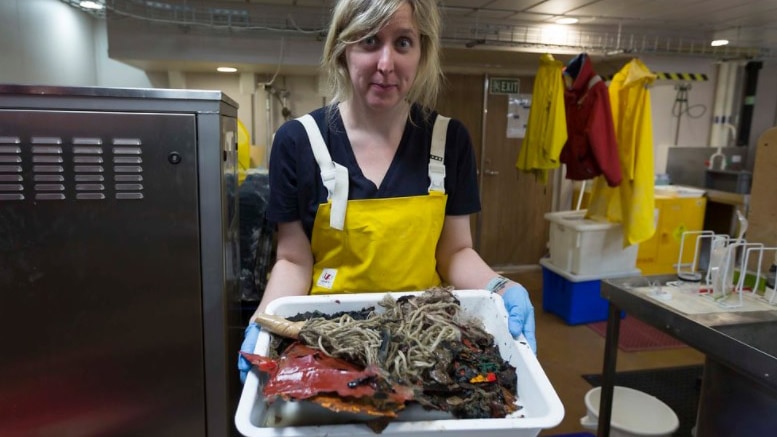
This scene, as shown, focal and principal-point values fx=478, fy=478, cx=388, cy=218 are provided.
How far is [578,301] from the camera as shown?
3598mm

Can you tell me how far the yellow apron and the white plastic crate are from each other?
261 centimetres

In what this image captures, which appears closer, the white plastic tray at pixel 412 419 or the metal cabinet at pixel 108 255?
the white plastic tray at pixel 412 419

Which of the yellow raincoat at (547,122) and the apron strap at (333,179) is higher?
the yellow raincoat at (547,122)

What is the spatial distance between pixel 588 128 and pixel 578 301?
50.5 inches

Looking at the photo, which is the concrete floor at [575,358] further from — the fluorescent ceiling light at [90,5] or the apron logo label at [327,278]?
the fluorescent ceiling light at [90,5]

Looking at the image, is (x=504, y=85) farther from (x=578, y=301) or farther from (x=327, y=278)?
(x=327, y=278)

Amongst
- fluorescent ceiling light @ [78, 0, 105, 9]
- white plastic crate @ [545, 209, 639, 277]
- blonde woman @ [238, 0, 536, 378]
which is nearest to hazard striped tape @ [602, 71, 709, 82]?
white plastic crate @ [545, 209, 639, 277]

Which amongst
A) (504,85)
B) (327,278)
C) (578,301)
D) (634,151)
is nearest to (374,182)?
(327,278)

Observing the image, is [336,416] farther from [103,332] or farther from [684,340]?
[684,340]

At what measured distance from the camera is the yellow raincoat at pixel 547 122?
3346 millimetres

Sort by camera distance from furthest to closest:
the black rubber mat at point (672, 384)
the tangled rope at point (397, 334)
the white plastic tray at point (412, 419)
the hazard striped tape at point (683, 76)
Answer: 1. the hazard striped tape at point (683, 76)
2. the black rubber mat at point (672, 384)
3. the tangled rope at point (397, 334)
4. the white plastic tray at point (412, 419)

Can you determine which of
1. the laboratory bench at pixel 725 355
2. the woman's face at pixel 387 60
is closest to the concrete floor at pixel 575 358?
the laboratory bench at pixel 725 355

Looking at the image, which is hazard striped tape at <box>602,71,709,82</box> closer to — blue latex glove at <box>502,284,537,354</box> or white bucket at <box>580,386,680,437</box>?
white bucket at <box>580,386,680,437</box>

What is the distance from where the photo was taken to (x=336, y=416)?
0.67 metres
